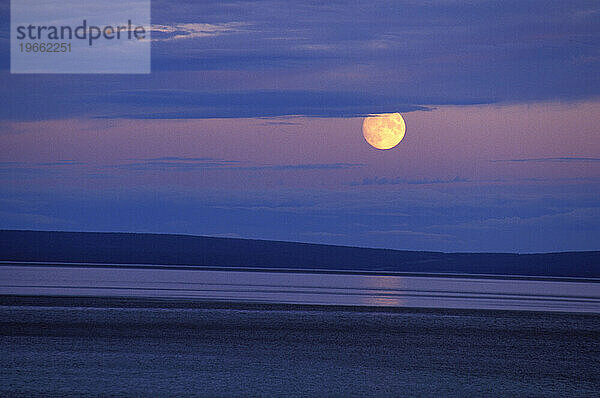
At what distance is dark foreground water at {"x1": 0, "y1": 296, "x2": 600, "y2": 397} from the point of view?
29.3ft

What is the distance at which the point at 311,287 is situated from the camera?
21.2 metres

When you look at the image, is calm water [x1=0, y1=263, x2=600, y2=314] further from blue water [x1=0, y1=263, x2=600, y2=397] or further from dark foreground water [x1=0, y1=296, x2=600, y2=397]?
dark foreground water [x1=0, y1=296, x2=600, y2=397]

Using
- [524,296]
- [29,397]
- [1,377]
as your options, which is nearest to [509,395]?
→ [29,397]

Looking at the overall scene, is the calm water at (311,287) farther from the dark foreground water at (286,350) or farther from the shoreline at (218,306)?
the dark foreground water at (286,350)

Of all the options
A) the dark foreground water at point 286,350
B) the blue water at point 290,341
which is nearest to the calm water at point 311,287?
the blue water at point 290,341

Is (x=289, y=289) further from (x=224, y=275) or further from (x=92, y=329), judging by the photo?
(x=92, y=329)

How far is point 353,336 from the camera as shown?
12.5 meters

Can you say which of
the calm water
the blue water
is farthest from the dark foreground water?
the calm water

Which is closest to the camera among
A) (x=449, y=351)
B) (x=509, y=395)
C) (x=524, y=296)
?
(x=509, y=395)

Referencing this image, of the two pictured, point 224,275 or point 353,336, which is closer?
point 353,336

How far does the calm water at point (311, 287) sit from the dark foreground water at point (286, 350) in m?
1.74

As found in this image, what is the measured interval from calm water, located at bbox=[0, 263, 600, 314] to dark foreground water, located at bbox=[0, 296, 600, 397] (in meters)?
1.74

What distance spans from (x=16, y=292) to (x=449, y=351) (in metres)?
11.8

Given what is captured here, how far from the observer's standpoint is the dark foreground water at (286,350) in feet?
29.3
